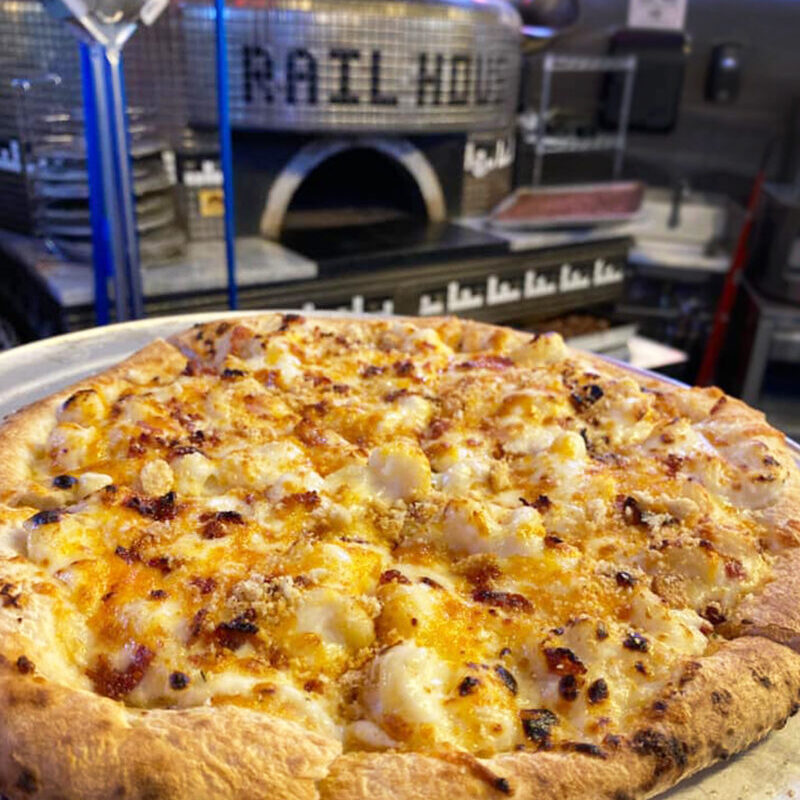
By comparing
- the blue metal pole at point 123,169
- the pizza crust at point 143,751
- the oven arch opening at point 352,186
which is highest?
the blue metal pole at point 123,169

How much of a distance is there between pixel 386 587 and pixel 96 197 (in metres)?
1.91

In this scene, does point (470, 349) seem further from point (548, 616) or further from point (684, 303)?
point (684, 303)

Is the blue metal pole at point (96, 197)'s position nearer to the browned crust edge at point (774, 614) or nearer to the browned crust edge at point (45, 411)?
the browned crust edge at point (45, 411)

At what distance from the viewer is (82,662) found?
1.22m

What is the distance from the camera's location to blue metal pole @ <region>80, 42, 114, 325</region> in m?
2.48

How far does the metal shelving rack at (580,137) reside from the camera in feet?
18.2

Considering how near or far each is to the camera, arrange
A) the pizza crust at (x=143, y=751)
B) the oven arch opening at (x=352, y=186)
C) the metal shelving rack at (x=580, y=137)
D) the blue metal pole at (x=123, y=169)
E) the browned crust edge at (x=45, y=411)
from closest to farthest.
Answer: the pizza crust at (x=143, y=751)
the browned crust edge at (x=45, y=411)
the blue metal pole at (x=123, y=169)
the oven arch opening at (x=352, y=186)
the metal shelving rack at (x=580, y=137)

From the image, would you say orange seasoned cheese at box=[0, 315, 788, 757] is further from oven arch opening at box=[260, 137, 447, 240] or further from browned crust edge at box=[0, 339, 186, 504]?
oven arch opening at box=[260, 137, 447, 240]

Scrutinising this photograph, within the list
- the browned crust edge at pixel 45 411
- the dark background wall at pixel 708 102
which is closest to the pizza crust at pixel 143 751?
the browned crust edge at pixel 45 411

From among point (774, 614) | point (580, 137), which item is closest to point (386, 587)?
point (774, 614)

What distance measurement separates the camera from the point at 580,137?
20.4ft

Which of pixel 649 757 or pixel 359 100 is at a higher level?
pixel 359 100

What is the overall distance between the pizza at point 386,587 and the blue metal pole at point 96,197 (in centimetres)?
87

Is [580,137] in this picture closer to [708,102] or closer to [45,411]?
[708,102]
